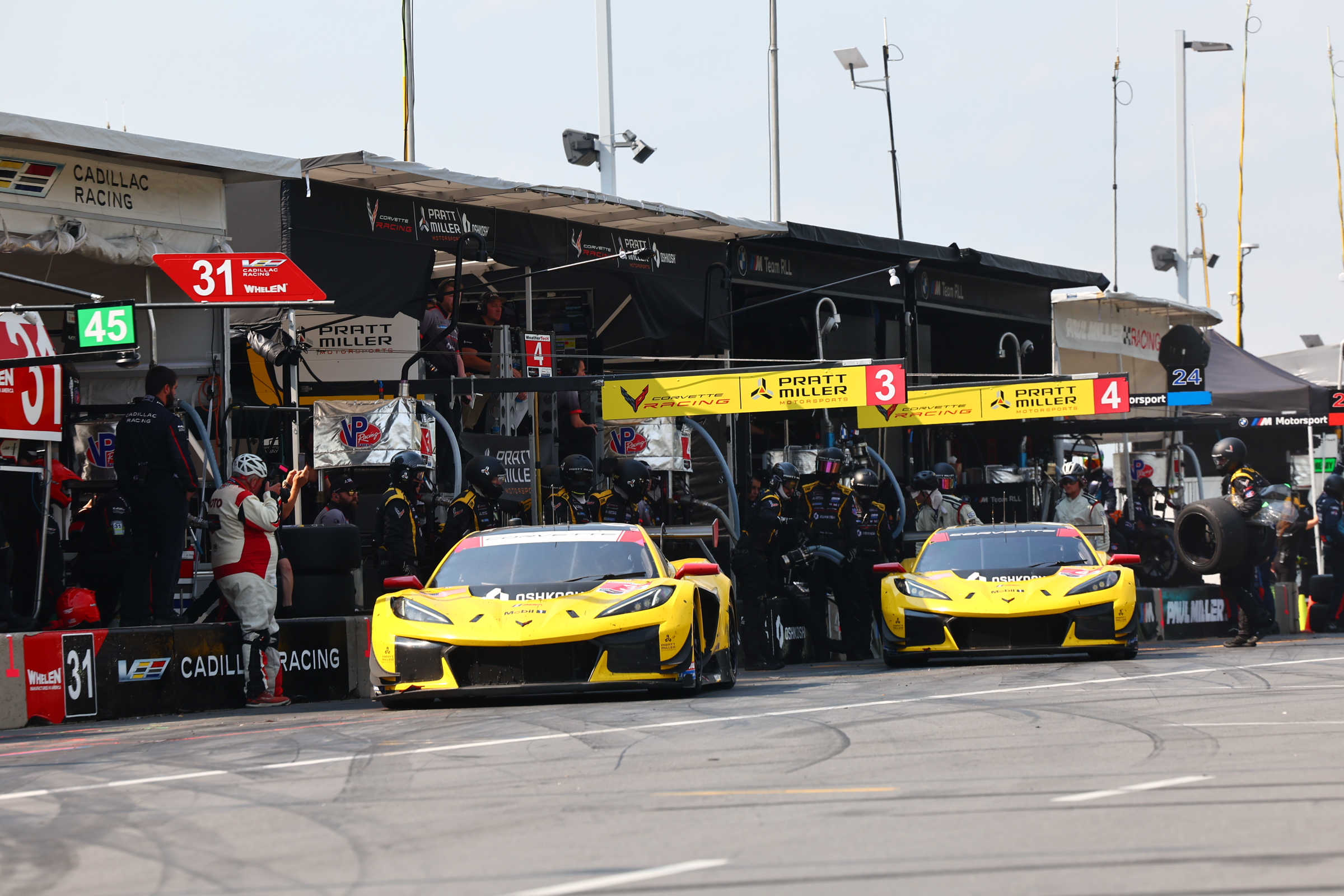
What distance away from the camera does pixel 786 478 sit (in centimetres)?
1688

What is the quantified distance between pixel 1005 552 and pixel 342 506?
19.9 ft

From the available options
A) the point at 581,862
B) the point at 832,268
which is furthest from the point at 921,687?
the point at 832,268

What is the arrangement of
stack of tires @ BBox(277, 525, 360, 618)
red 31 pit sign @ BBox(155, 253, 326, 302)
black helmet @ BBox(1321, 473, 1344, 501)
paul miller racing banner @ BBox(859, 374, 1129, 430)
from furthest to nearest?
black helmet @ BBox(1321, 473, 1344, 501), paul miller racing banner @ BBox(859, 374, 1129, 430), stack of tires @ BBox(277, 525, 360, 618), red 31 pit sign @ BBox(155, 253, 326, 302)

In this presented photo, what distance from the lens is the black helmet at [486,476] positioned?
1440 centimetres

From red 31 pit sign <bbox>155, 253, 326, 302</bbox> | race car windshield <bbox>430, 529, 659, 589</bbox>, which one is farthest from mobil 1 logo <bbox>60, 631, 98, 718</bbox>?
red 31 pit sign <bbox>155, 253, 326, 302</bbox>

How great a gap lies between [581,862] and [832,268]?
2013cm

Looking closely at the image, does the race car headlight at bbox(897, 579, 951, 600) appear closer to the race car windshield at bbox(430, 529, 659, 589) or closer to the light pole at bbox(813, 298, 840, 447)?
the race car windshield at bbox(430, 529, 659, 589)

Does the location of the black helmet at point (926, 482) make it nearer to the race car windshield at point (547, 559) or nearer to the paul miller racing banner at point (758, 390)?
the paul miller racing banner at point (758, 390)

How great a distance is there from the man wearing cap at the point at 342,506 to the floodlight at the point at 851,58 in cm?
1677

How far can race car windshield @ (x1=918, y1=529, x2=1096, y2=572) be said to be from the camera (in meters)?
14.9

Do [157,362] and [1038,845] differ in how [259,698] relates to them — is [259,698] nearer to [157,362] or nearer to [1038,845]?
[157,362]

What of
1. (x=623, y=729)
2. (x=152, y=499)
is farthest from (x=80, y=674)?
(x=623, y=729)

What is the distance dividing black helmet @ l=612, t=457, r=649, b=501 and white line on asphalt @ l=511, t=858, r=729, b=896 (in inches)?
431

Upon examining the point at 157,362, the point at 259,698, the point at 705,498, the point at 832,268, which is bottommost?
the point at 259,698
